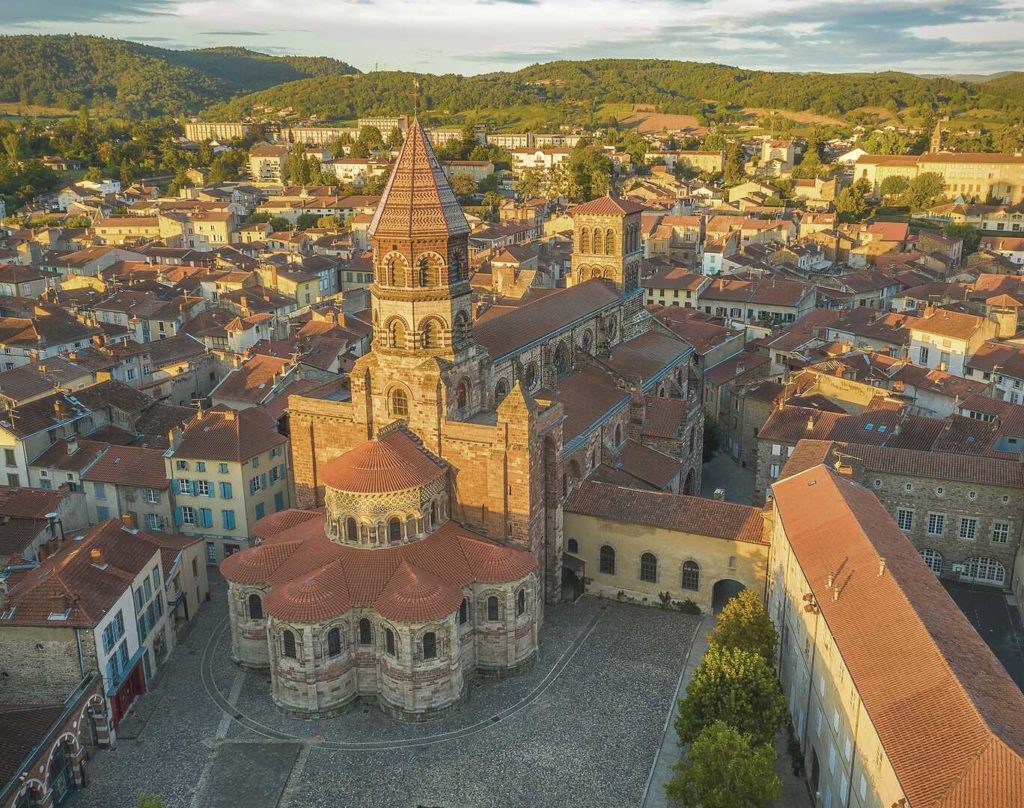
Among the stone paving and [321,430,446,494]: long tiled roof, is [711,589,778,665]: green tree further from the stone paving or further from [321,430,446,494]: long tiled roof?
[321,430,446,494]: long tiled roof

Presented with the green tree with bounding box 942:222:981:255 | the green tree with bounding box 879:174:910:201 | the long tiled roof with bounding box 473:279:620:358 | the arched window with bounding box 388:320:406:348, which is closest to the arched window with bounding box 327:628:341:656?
the arched window with bounding box 388:320:406:348

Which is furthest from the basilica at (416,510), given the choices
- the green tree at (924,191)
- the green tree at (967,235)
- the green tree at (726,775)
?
the green tree at (924,191)

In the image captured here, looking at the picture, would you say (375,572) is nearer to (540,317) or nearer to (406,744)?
(406,744)

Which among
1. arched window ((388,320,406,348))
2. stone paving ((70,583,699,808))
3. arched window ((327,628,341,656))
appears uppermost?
arched window ((388,320,406,348))

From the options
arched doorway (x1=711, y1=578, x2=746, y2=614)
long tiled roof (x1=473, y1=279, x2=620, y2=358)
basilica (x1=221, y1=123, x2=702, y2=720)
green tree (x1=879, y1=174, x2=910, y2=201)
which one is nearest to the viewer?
basilica (x1=221, y1=123, x2=702, y2=720)

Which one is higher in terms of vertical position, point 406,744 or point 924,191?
point 924,191

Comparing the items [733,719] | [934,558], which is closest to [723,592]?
[934,558]
